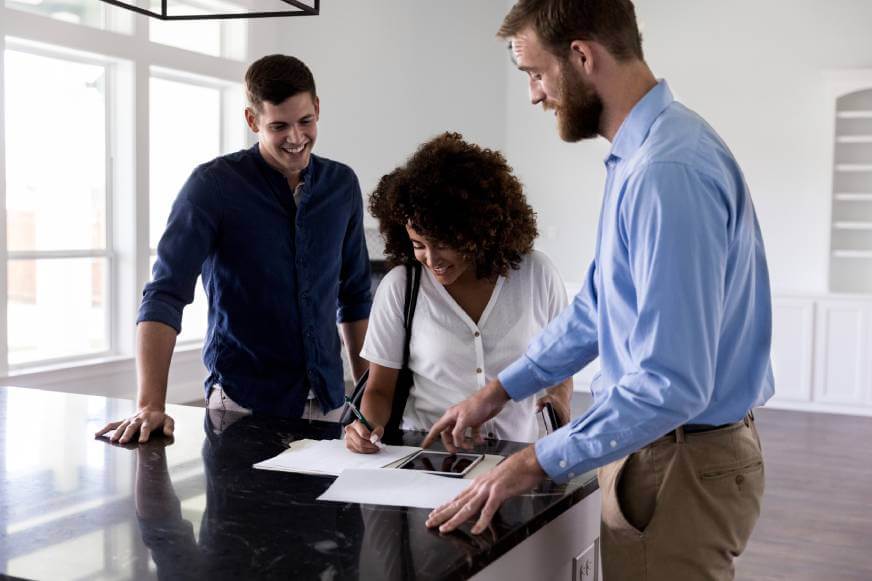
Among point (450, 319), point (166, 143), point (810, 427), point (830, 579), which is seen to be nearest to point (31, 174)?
point (166, 143)

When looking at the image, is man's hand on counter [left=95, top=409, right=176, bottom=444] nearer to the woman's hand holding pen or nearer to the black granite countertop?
the black granite countertop

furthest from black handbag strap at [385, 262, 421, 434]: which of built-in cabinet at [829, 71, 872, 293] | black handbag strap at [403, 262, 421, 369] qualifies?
built-in cabinet at [829, 71, 872, 293]

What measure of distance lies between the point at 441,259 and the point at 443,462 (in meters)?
0.54

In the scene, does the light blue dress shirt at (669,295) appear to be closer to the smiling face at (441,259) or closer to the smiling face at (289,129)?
the smiling face at (441,259)

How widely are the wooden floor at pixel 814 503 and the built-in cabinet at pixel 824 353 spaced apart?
0.28 meters

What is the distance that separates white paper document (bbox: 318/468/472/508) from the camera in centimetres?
152

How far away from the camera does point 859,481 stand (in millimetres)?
5250

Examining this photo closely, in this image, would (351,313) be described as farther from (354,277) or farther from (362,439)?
(362,439)

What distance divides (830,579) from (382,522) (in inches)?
114

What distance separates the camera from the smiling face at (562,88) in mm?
1477

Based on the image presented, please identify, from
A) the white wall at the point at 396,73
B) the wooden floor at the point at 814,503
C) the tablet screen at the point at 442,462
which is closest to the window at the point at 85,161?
the white wall at the point at 396,73

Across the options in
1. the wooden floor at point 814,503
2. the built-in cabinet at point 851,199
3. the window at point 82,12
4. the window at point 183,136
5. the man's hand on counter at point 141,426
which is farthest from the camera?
the built-in cabinet at point 851,199

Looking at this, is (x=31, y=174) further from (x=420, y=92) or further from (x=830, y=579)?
(x=830, y=579)

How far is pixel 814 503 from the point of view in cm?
478
